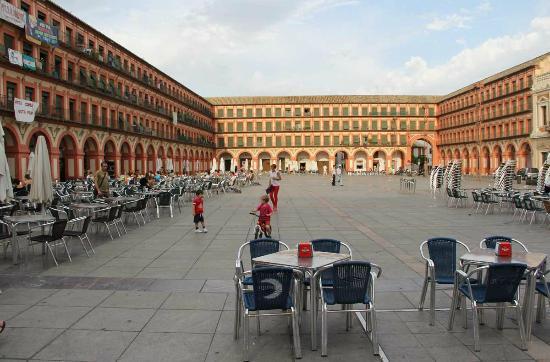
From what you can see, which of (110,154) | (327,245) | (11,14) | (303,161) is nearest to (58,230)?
(327,245)

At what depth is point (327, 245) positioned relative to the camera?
5887mm

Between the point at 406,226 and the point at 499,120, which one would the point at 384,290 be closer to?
the point at 406,226

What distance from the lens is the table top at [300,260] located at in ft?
15.8

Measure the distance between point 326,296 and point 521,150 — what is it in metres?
55.0

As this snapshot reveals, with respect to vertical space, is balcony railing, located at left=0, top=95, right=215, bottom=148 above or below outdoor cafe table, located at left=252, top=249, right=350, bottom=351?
above

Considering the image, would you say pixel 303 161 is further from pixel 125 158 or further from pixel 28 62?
pixel 28 62

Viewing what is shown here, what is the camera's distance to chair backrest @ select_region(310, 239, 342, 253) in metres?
5.84

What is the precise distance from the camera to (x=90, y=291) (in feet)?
21.3

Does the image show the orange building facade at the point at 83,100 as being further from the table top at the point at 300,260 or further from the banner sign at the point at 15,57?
the table top at the point at 300,260

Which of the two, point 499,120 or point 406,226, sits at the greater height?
point 499,120

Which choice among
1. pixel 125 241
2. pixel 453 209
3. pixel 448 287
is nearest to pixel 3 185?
pixel 125 241

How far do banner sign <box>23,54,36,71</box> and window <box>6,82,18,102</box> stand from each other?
1.34m

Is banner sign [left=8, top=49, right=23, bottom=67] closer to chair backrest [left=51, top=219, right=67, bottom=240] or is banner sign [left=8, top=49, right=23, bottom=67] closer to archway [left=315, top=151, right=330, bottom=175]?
chair backrest [left=51, top=219, right=67, bottom=240]

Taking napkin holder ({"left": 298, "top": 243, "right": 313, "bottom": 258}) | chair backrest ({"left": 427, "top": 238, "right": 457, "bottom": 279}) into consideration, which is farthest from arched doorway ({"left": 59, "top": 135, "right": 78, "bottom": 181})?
chair backrest ({"left": 427, "top": 238, "right": 457, "bottom": 279})
